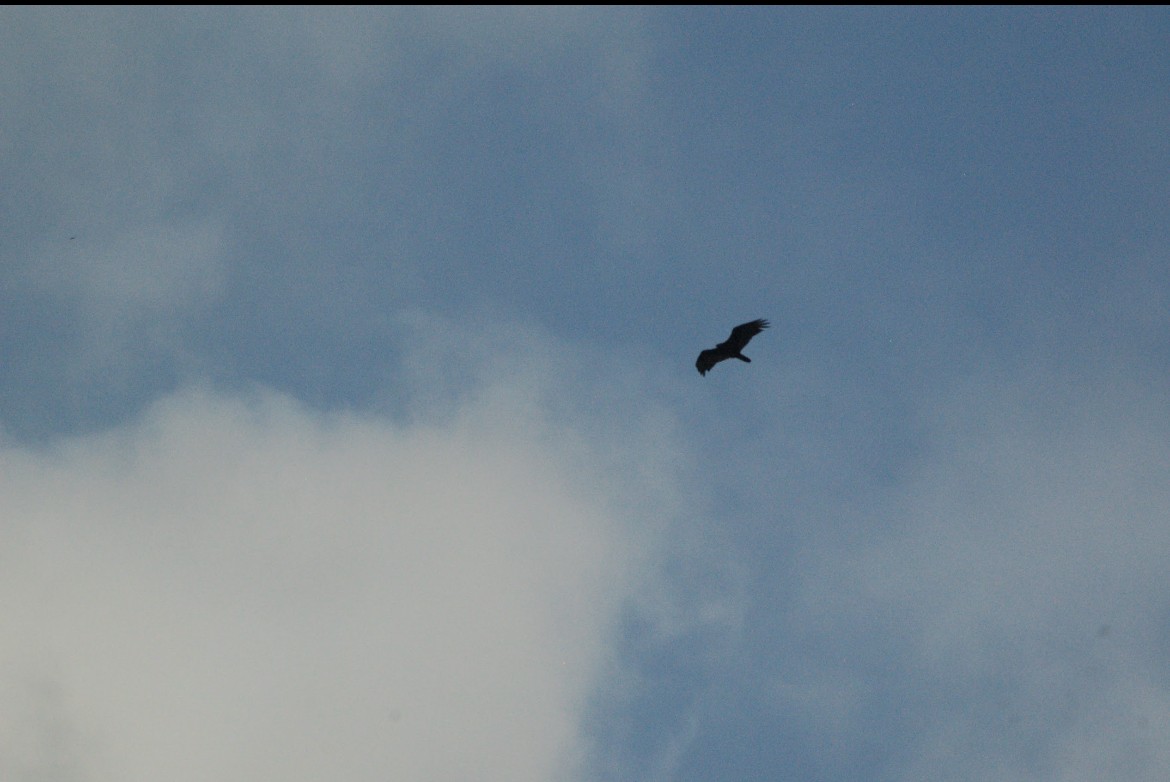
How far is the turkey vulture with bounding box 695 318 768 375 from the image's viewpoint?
6250 cm

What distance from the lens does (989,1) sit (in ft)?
214

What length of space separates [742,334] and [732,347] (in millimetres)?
964

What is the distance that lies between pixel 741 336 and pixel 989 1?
2127cm

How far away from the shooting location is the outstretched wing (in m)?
62.4

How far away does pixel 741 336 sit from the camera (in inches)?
2484

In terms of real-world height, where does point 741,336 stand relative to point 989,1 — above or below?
below

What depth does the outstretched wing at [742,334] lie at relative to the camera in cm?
6241

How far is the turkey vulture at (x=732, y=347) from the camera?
62.5m

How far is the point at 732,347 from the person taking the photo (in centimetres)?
6359

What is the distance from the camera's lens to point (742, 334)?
63.0 m
